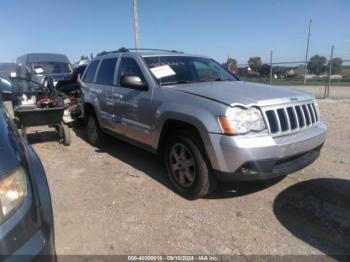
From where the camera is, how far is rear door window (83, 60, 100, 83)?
240 inches

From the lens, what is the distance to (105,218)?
3.39 metres

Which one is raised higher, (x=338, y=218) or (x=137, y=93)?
(x=137, y=93)

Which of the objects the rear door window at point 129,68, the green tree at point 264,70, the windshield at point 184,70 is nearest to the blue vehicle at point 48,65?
the rear door window at point 129,68

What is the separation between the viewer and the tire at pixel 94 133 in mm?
6078

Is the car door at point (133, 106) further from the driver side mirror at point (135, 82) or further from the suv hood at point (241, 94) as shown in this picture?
the suv hood at point (241, 94)

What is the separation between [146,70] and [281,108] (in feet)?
6.29

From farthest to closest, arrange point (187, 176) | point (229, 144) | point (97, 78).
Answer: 1. point (97, 78)
2. point (187, 176)
3. point (229, 144)

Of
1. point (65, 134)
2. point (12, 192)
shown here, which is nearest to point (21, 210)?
point (12, 192)

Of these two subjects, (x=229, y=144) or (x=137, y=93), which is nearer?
(x=229, y=144)

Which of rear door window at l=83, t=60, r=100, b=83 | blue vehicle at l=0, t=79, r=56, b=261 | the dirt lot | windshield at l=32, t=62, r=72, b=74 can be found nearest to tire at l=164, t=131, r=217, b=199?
the dirt lot

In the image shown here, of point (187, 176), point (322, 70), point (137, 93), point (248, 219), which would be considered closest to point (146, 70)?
point (137, 93)

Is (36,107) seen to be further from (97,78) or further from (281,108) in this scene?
(281,108)

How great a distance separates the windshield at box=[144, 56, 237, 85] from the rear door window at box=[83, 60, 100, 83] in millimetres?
1963

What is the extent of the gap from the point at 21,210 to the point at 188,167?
2.24 meters
